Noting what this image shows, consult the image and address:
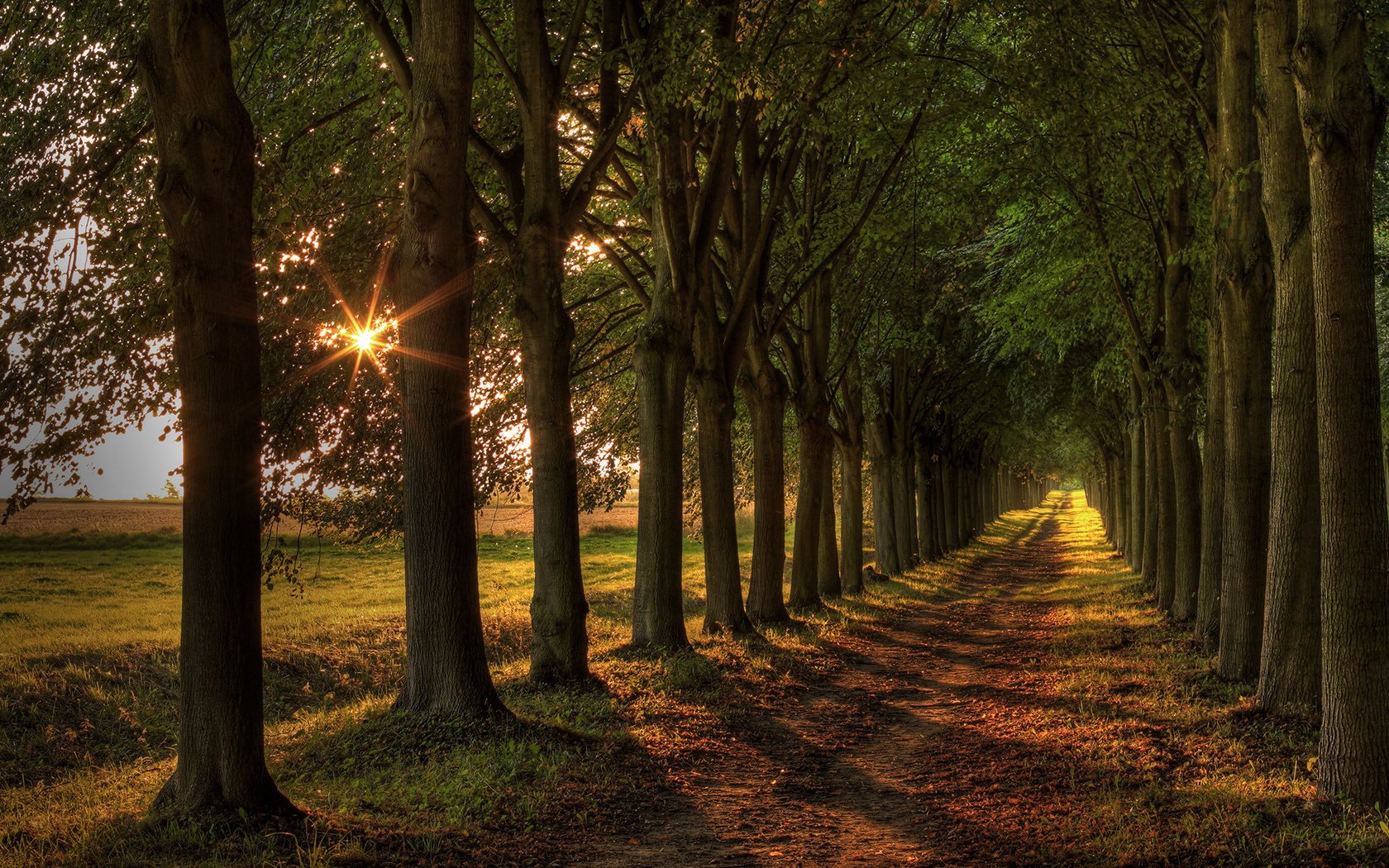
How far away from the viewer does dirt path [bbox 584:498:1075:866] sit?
635cm

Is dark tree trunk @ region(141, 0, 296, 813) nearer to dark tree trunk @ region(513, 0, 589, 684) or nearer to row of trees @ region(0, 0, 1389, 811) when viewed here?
row of trees @ region(0, 0, 1389, 811)

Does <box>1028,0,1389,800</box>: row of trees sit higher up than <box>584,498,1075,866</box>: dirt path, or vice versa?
<box>1028,0,1389,800</box>: row of trees

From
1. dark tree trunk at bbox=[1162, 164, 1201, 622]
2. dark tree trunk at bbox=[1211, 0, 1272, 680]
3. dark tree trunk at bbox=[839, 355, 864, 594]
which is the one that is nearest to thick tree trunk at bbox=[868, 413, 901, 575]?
dark tree trunk at bbox=[839, 355, 864, 594]

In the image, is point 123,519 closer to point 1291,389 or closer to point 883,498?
point 883,498

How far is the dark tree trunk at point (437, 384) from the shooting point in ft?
28.2

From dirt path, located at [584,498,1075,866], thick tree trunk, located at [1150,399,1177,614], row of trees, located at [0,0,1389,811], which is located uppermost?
row of trees, located at [0,0,1389,811]

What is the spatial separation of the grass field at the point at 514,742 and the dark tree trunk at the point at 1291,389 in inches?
32.1

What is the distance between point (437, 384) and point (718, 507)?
24.9 feet

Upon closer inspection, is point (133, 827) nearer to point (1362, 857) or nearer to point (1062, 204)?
point (1362, 857)

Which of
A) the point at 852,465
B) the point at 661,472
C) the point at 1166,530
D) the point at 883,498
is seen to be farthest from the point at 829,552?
the point at 661,472

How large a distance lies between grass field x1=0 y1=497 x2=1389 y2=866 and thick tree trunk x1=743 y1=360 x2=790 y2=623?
939 millimetres

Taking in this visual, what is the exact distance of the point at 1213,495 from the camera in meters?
12.6

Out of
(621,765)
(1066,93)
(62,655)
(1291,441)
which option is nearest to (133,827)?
(621,765)

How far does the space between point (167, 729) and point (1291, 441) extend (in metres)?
13.2
